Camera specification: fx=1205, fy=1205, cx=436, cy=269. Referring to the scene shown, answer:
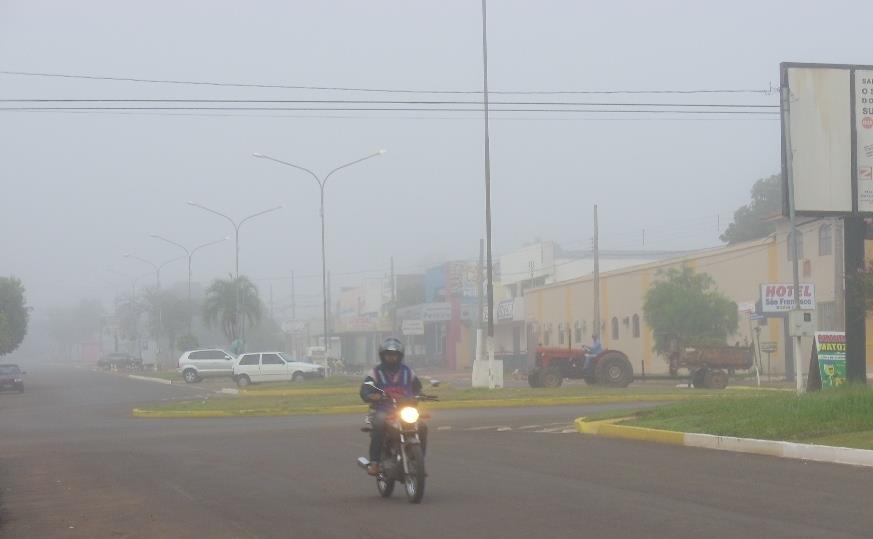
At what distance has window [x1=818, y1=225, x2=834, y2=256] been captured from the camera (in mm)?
46656

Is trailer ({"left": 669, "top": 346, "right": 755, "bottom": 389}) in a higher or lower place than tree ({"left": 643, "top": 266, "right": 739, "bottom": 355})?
lower

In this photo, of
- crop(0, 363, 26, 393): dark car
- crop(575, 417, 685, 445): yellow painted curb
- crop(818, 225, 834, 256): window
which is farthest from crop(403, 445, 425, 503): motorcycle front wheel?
crop(0, 363, 26, 393): dark car

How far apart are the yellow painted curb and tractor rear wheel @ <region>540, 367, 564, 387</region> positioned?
16.8 meters

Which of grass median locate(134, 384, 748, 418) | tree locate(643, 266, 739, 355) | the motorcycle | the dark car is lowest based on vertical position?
the dark car

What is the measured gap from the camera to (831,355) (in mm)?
25125

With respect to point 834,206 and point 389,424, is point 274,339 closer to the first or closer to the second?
point 834,206

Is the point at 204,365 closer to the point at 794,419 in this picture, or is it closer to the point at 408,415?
the point at 794,419

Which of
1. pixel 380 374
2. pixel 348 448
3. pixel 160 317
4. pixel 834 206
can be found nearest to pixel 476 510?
pixel 380 374

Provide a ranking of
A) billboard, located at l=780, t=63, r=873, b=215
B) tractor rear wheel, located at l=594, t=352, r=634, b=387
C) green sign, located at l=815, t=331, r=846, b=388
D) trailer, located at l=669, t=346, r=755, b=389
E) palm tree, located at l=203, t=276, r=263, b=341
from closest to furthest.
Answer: billboard, located at l=780, t=63, r=873, b=215 < green sign, located at l=815, t=331, r=846, b=388 < tractor rear wheel, located at l=594, t=352, r=634, b=387 < trailer, located at l=669, t=346, r=755, b=389 < palm tree, located at l=203, t=276, r=263, b=341

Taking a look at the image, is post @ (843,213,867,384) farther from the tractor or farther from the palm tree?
the palm tree

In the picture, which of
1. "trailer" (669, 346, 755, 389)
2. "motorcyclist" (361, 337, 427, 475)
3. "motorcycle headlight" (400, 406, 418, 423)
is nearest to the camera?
"motorcycle headlight" (400, 406, 418, 423)

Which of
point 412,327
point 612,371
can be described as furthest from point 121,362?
point 612,371

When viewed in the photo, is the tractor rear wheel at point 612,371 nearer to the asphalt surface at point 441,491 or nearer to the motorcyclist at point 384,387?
the asphalt surface at point 441,491

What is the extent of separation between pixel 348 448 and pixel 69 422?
13.5m
